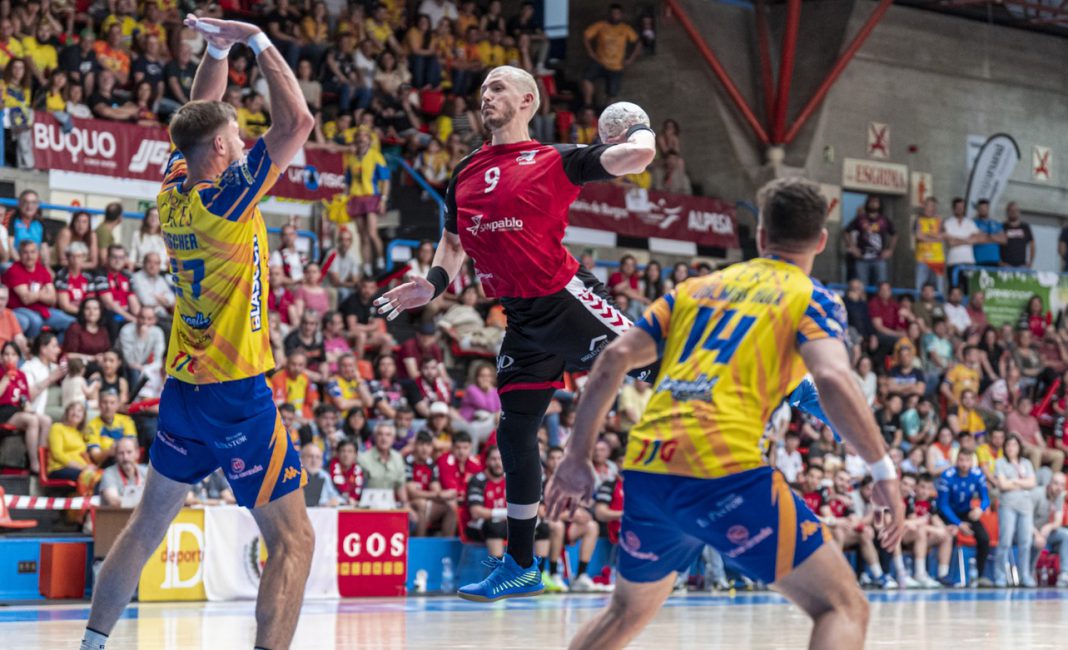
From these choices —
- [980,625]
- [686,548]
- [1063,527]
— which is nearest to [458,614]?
[980,625]

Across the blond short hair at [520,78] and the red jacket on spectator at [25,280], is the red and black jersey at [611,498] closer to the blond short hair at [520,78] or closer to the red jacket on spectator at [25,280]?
the red jacket on spectator at [25,280]

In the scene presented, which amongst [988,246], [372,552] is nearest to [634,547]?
[372,552]

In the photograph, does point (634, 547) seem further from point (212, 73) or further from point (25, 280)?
point (25, 280)

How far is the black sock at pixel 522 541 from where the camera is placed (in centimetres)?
781

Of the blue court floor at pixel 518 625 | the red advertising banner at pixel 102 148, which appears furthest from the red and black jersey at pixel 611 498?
the red advertising banner at pixel 102 148

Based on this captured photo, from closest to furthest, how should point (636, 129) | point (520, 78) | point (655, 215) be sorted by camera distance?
point (636, 129), point (520, 78), point (655, 215)

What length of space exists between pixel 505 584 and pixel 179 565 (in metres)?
8.14

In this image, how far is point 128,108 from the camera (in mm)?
18625

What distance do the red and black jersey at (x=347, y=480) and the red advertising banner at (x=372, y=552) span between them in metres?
0.51

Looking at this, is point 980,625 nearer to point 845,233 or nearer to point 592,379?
point 592,379

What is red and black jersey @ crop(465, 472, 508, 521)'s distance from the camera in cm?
1694

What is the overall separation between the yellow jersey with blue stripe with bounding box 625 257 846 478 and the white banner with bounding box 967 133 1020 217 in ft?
84.6

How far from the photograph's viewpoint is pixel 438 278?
7.86m

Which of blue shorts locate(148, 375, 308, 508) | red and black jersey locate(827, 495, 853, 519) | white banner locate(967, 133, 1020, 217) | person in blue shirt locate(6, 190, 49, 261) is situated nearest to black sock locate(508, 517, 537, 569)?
blue shorts locate(148, 375, 308, 508)
